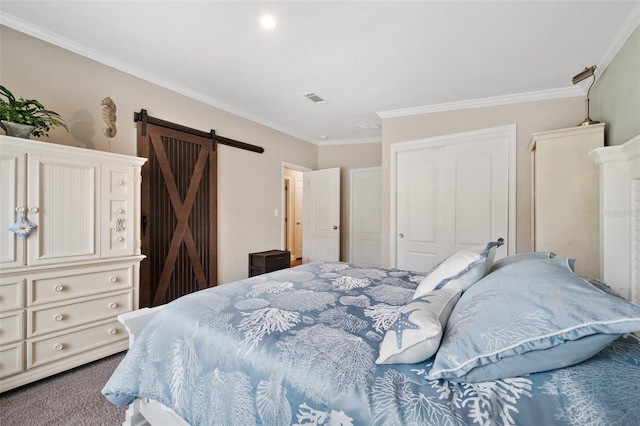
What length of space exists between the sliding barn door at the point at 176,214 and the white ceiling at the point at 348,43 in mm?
691

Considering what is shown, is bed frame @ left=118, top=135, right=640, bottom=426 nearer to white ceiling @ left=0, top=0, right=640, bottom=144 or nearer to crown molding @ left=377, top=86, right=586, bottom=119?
white ceiling @ left=0, top=0, right=640, bottom=144

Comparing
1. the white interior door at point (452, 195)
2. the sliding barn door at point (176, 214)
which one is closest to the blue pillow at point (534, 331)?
the white interior door at point (452, 195)

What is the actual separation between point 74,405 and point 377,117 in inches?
168

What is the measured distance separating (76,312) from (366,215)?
4113 mm

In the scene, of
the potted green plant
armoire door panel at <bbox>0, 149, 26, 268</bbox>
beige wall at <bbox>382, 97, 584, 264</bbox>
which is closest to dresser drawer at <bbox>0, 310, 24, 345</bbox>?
armoire door panel at <bbox>0, 149, 26, 268</bbox>

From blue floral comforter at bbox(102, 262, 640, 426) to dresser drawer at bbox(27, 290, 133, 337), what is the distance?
1.04 meters

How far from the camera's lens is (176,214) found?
3.10 meters

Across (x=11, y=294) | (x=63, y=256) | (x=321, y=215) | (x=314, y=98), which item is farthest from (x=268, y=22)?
(x=321, y=215)

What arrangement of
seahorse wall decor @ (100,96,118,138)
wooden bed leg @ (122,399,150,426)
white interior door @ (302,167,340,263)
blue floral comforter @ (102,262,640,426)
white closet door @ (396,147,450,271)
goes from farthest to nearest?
1. white interior door @ (302,167,340,263)
2. white closet door @ (396,147,450,271)
3. seahorse wall decor @ (100,96,118,138)
4. wooden bed leg @ (122,399,150,426)
5. blue floral comforter @ (102,262,640,426)

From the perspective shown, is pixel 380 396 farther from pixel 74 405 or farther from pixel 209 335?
pixel 74 405

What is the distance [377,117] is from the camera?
13.3ft

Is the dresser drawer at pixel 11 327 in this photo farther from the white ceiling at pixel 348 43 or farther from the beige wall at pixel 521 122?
the beige wall at pixel 521 122

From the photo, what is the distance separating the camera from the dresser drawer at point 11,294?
5.76 feet

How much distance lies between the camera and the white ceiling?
6.18 feet
